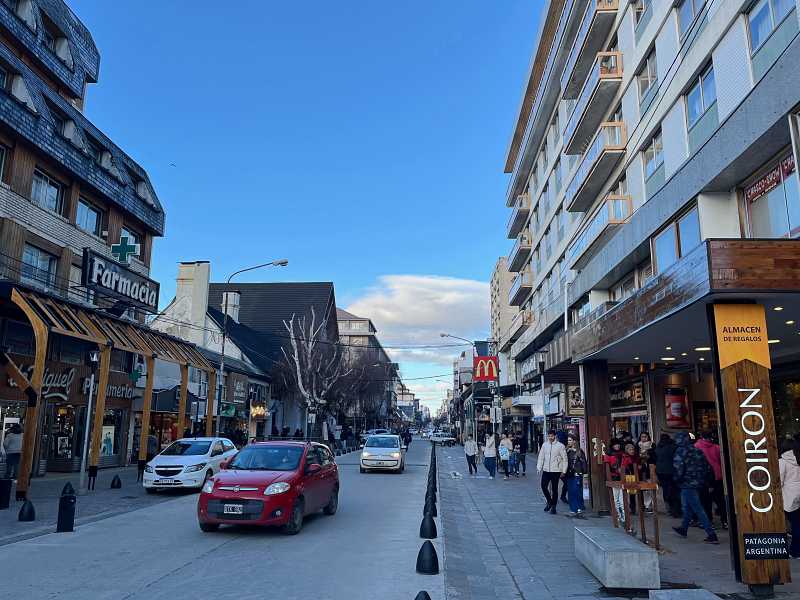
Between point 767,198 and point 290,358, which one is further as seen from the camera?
point 290,358

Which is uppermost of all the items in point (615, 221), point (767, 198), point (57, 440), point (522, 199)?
point (522, 199)

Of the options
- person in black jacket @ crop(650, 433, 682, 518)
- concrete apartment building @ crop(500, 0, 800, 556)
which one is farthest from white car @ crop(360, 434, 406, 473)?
person in black jacket @ crop(650, 433, 682, 518)

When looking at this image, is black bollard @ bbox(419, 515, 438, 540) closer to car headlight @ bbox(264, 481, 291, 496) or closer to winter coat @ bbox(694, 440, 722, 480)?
car headlight @ bbox(264, 481, 291, 496)

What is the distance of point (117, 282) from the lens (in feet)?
76.0

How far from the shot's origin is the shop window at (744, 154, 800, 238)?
464 inches

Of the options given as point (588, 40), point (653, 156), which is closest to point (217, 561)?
point (653, 156)

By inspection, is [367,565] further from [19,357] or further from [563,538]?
[19,357]

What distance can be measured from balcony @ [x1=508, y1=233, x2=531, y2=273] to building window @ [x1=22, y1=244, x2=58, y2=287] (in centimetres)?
3183

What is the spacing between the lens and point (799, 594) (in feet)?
23.4

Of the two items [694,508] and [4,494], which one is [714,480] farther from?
[4,494]

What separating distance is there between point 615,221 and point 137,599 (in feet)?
67.1

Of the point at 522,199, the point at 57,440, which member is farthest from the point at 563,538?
the point at 522,199

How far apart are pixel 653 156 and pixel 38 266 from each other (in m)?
21.5

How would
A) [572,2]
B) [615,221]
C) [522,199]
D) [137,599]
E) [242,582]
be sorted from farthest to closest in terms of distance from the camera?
[522,199], [572,2], [615,221], [242,582], [137,599]
